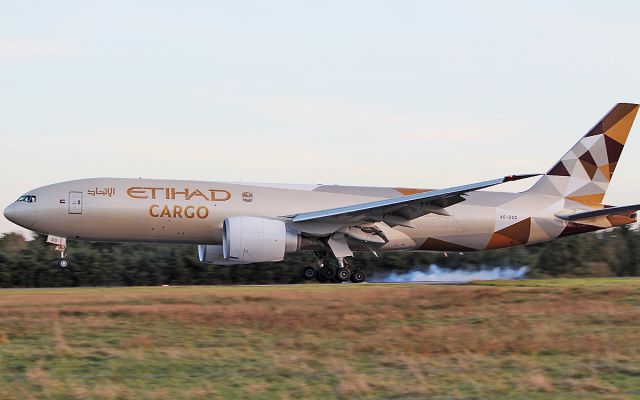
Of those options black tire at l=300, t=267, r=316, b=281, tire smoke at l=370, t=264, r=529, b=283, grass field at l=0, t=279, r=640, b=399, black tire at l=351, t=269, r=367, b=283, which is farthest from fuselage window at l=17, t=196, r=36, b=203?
tire smoke at l=370, t=264, r=529, b=283

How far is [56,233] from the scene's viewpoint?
28.5 metres

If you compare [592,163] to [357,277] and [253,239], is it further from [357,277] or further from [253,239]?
[253,239]

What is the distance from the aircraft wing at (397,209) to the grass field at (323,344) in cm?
709

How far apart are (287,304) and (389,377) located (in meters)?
6.37

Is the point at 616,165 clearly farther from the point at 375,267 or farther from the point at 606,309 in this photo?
the point at 606,309

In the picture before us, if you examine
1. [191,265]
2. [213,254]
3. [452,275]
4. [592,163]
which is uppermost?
[592,163]

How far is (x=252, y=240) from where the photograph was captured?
26859 mm

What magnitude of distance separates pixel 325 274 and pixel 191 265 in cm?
828

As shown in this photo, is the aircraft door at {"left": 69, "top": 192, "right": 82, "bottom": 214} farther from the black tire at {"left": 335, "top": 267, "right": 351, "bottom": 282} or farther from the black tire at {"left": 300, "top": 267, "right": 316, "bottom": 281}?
the black tire at {"left": 335, "top": 267, "right": 351, "bottom": 282}

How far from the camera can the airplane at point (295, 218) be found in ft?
91.3

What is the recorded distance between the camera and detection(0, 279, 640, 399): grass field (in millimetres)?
11422

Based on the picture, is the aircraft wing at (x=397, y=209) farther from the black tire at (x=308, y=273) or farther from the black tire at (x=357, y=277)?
the black tire at (x=308, y=273)

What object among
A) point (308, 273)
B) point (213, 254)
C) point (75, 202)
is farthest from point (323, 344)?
point (213, 254)

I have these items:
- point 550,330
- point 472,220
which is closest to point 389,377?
point 550,330
